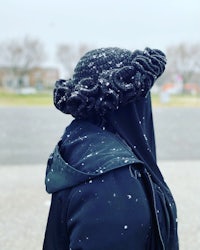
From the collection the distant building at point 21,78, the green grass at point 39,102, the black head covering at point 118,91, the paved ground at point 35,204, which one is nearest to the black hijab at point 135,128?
the black head covering at point 118,91

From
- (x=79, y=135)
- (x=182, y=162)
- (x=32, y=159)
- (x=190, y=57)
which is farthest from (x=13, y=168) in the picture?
(x=190, y=57)

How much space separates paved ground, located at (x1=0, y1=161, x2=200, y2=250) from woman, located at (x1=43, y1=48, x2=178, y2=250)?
2649 millimetres

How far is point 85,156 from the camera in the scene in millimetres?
1330

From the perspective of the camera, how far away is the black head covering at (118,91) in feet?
4.46

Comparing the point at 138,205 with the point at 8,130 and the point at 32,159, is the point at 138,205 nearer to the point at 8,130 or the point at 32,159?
the point at 32,159

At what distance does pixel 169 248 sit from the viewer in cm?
145

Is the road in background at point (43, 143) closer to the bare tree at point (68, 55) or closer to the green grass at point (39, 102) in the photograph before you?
the green grass at point (39, 102)

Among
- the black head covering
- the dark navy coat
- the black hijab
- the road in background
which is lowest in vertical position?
the road in background

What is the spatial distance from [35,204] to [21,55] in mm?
48258

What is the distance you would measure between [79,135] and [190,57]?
5817 centimetres

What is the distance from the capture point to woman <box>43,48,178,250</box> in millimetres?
1239

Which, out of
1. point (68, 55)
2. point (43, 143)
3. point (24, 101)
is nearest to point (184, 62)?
point (68, 55)

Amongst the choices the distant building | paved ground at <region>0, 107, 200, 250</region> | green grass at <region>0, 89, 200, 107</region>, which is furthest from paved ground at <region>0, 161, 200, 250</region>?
the distant building

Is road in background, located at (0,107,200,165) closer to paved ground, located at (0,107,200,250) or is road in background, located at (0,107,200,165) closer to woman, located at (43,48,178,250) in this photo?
paved ground, located at (0,107,200,250)
